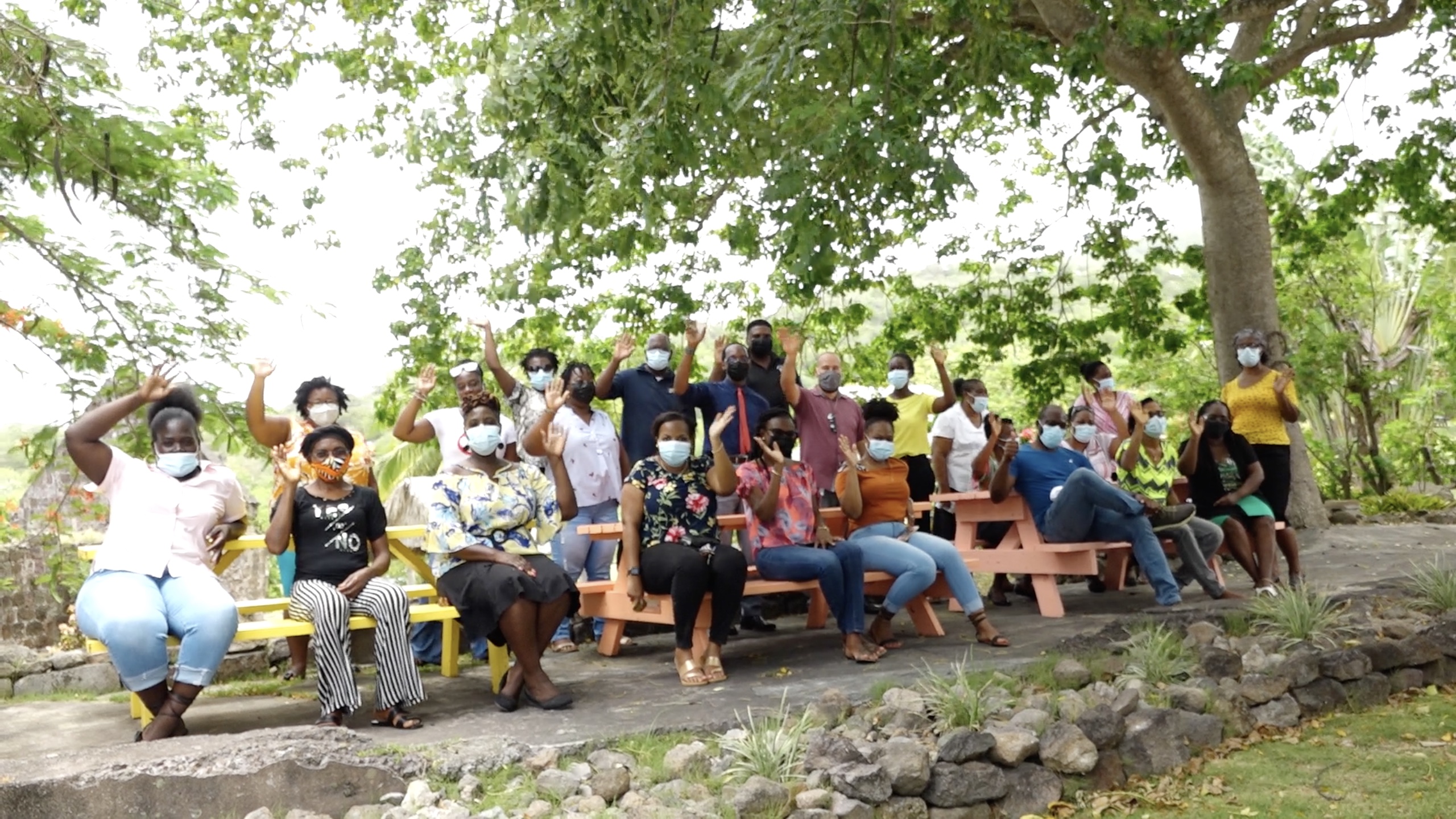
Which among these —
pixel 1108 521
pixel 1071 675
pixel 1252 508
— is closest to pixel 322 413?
pixel 1071 675

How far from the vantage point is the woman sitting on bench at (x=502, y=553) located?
6121mm

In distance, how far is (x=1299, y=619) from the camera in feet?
22.4

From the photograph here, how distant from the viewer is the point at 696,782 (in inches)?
195

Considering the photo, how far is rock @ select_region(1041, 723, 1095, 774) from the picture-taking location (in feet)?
17.2

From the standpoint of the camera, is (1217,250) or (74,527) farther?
(74,527)

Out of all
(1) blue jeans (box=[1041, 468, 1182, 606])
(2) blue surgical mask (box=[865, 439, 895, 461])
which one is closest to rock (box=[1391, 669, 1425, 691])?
(1) blue jeans (box=[1041, 468, 1182, 606])

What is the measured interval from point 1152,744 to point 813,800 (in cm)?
158

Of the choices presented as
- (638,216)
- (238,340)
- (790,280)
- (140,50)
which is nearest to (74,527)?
(140,50)

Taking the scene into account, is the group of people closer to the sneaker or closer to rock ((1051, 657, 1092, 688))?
the sneaker

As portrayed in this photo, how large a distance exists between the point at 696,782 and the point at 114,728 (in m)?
2.84

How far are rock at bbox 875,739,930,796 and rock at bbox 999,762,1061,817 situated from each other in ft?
1.13

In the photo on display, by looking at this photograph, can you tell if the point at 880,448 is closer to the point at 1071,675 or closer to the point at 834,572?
the point at 834,572

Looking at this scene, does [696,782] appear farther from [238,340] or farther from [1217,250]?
[1217,250]

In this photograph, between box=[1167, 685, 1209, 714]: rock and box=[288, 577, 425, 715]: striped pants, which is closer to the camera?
box=[288, 577, 425, 715]: striped pants
